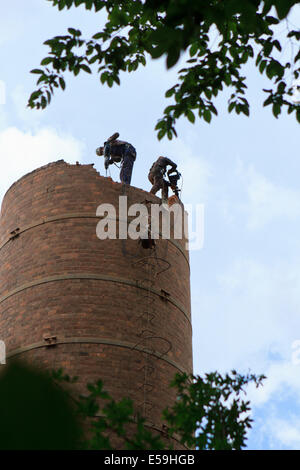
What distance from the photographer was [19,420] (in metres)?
6.04

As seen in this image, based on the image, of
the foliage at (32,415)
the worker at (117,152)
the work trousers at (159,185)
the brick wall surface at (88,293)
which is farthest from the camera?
the work trousers at (159,185)

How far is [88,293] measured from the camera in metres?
14.9

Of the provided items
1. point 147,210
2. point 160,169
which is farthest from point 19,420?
point 160,169

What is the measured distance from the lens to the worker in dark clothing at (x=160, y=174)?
19094 mm

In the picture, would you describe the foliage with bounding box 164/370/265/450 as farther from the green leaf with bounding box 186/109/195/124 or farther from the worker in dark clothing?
the worker in dark clothing

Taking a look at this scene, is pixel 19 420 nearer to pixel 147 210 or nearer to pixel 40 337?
pixel 40 337

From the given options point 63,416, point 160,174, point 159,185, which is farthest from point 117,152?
point 63,416

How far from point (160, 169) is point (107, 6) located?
1063 centimetres

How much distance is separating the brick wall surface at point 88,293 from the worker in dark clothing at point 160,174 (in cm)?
157

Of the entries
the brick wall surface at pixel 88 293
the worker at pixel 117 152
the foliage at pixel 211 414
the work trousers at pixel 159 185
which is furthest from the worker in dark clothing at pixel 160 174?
the foliage at pixel 211 414

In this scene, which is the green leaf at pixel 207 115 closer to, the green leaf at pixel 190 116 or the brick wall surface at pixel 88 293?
the green leaf at pixel 190 116

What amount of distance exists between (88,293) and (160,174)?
570 cm

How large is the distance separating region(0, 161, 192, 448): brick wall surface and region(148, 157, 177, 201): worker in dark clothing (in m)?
1.57

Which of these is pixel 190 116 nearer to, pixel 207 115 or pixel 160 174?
pixel 207 115
